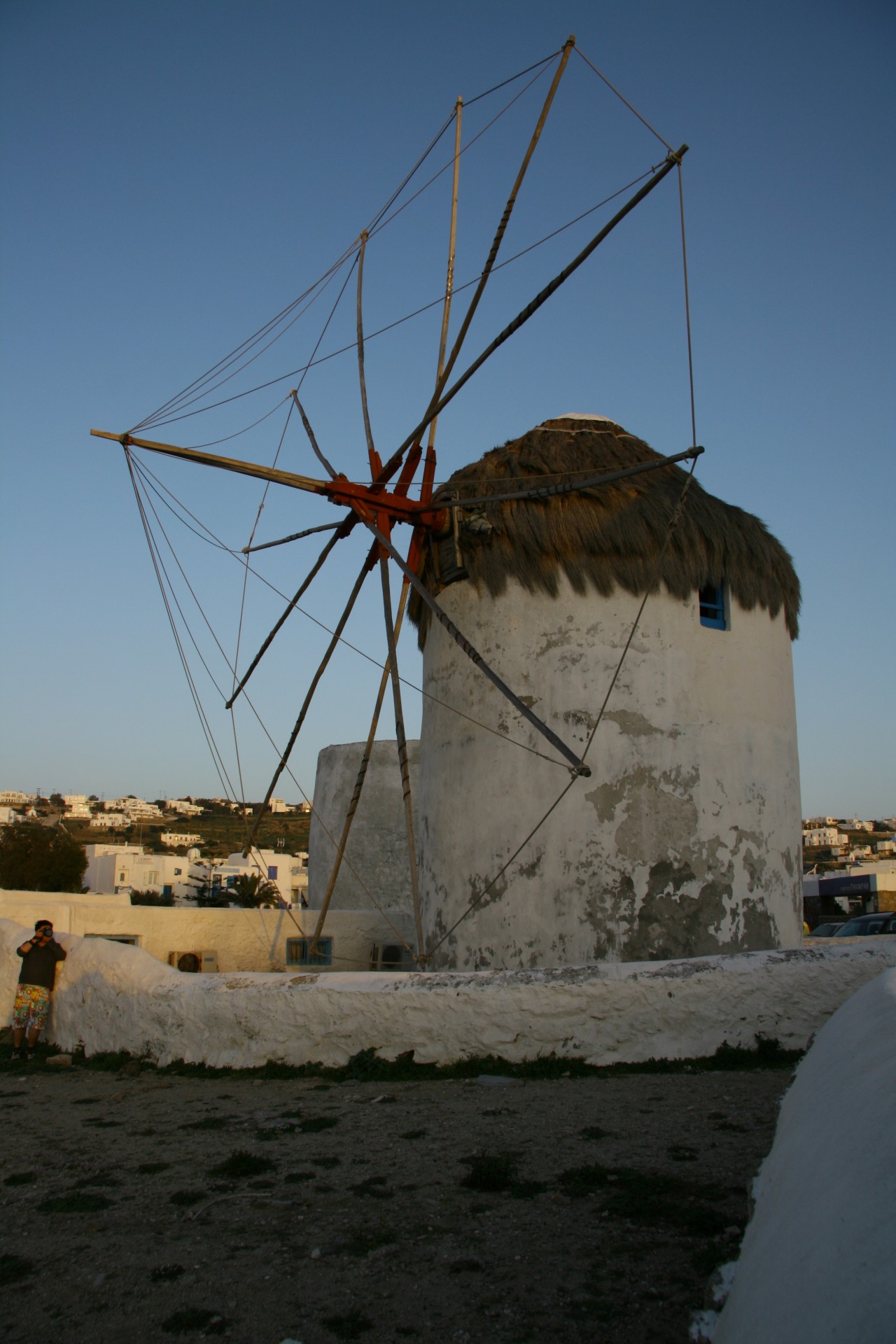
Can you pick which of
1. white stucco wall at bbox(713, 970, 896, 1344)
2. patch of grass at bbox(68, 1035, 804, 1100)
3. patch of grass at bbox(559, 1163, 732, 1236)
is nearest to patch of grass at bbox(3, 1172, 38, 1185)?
patch of grass at bbox(68, 1035, 804, 1100)

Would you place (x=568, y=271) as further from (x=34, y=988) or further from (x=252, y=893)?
(x=252, y=893)

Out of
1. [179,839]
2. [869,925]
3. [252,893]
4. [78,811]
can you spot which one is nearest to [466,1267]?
[869,925]

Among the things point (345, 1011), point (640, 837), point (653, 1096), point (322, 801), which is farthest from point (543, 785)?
point (322, 801)

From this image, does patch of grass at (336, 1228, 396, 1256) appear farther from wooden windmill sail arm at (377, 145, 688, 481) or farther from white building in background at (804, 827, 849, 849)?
white building in background at (804, 827, 849, 849)

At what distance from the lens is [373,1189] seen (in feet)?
11.7

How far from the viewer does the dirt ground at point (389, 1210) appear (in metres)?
2.60

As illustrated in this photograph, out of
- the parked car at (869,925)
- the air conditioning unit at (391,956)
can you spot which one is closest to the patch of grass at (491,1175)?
the air conditioning unit at (391,956)

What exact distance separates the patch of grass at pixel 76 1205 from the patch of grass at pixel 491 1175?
129 cm

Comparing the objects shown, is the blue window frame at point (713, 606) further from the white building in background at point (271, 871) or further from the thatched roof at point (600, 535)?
the white building in background at point (271, 871)

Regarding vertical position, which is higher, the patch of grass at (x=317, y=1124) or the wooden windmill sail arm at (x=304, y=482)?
the wooden windmill sail arm at (x=304, y=482)

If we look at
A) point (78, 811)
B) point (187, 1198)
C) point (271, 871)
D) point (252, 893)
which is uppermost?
point (78, 811)

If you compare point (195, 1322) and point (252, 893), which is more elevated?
point (195, 1322)

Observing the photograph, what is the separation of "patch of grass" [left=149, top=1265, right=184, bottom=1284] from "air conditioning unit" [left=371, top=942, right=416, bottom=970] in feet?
29.8

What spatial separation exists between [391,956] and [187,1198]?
8901 millimetres
